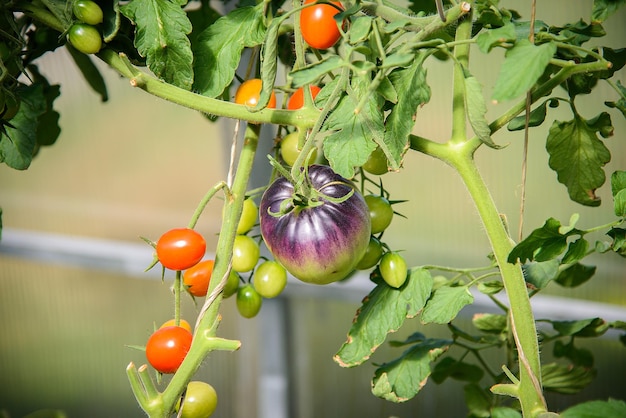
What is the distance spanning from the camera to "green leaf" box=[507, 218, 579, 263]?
1.30 ft

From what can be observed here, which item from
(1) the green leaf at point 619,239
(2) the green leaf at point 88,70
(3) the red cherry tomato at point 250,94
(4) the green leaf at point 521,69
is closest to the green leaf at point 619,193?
(1) the green leaf at point 619,239

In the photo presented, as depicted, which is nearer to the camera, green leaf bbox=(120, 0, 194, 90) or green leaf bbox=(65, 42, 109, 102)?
green leaf bbox=(120, 0, 194, 90)

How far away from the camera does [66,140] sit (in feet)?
4.75

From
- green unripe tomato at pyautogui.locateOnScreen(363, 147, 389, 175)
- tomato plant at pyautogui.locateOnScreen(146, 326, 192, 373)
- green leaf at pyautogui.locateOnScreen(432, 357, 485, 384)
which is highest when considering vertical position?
green unripe tomato at pyautogui.locateOnScreen(363, 147, 389, 175)

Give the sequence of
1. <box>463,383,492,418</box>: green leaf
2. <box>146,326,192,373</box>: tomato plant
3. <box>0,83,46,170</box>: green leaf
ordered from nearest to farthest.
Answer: <box>146,326,192,373</box>: tomato plant
<box>0,83,46,170</box>: green leaf
<box>463,383,492,418</box>: green leaf

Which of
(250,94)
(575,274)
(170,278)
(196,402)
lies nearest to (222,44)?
(250,94)

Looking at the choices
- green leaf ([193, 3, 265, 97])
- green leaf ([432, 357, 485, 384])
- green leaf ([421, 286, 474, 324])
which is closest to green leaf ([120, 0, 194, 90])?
green leaf ([193, 3, 265, 97])

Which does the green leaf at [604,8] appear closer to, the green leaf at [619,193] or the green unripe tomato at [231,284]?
the green leaf at [619,193]

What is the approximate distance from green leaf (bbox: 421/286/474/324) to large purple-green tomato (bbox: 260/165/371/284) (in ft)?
0.29

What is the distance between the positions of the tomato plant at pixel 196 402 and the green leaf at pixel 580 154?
0.31 metres

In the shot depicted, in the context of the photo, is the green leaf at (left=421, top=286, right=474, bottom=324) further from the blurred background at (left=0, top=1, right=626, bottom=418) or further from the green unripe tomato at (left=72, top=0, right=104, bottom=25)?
the blurred background at (left=0, top=1, right=626, bottom=418)

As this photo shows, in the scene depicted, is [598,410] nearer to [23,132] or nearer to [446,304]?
[446,304]

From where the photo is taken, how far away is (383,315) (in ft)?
1.61

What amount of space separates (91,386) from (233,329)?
14.4 inches
